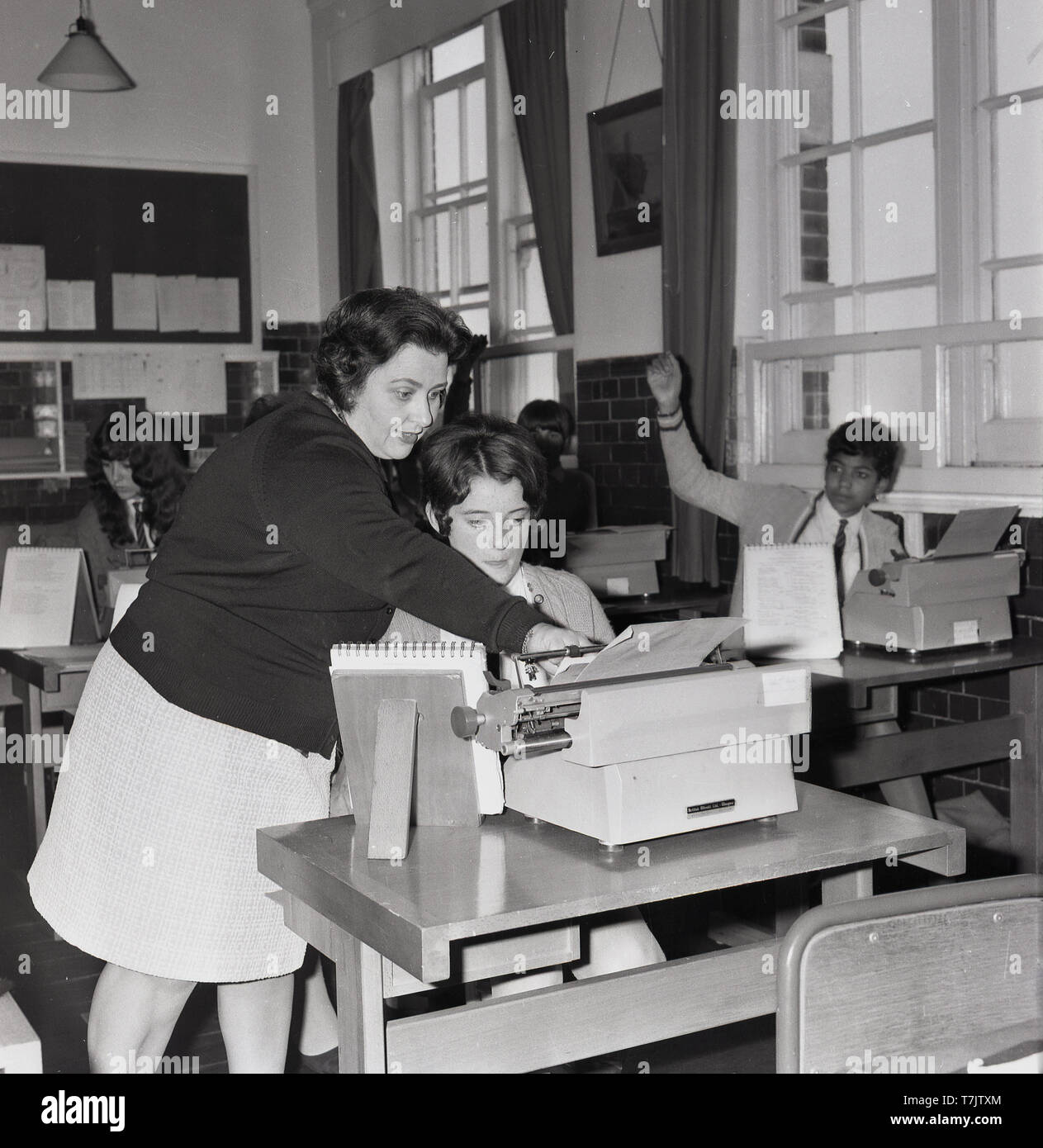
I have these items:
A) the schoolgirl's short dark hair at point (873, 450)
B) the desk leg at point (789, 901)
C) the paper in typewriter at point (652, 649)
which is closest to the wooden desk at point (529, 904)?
the paper in typewriter at point (652, 649)

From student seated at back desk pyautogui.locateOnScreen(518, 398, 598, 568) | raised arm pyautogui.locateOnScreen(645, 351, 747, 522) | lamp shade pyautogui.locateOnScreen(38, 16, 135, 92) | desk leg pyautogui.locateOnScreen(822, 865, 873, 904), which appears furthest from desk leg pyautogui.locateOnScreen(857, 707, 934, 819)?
lamp shade pyautogui.locateOnScreen(38, 16, 135, 92)

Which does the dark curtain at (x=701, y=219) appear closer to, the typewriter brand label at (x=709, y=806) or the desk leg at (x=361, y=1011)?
the typewriter brand label at (x=709, y=806)

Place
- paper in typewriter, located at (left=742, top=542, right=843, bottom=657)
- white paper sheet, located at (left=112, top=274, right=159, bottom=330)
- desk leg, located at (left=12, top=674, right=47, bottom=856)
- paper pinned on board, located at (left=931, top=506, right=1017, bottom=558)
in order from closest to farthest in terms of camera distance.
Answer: paper in typewriter, located at (left=742, top=542, right=843, bottom=657) < paper pinned on board, located at (left=931, top=506, right=1017, bottom=558) < desk leg, located at (left=12, top=674, right=47, bottom=856) < white paper sheet, located at (left=112, top=274, right=159, bottom=330)

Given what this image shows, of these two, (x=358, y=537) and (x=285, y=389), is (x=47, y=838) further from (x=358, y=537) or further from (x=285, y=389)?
(x=285, y=389)

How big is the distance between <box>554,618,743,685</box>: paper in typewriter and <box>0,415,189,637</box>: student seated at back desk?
2.81 metres

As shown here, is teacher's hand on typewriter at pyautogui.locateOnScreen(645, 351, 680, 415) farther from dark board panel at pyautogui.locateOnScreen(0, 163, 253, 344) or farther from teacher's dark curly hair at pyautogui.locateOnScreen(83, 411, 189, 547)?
dark board panel at pyautogui.locateOnScreen(0, 163, 253, 344)

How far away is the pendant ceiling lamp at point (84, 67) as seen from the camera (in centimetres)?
578

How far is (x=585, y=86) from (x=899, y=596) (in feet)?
9.27

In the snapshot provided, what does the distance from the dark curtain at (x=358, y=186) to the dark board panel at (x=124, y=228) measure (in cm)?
55

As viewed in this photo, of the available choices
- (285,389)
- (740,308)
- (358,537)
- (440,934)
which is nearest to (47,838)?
(358,537)

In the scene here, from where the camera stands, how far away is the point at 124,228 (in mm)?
6953

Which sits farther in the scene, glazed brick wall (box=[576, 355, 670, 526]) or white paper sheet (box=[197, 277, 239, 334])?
white paper sheet (box=[197, 277, 239, 334])

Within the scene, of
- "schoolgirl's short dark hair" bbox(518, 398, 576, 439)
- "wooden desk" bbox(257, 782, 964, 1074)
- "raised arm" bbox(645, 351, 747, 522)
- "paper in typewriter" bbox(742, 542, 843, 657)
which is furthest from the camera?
"schoolgirl's short dark hair" bbox(518, 398, 576, 439)

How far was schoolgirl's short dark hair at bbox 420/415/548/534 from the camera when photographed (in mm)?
2438
